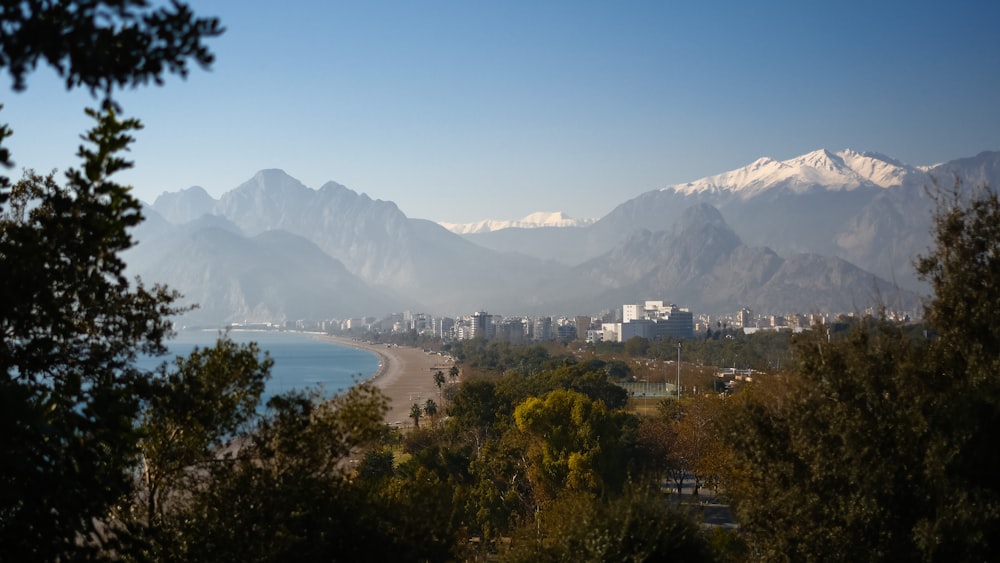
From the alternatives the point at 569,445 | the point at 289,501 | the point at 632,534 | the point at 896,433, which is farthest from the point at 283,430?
the point at 569,445

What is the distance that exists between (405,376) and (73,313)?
282ft

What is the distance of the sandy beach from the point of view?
196 feet

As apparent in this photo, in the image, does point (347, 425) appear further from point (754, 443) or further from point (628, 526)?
point (754, 443)

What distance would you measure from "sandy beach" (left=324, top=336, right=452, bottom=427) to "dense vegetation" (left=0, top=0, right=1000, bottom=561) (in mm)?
28232

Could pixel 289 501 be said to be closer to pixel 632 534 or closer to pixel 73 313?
pixel 73 313

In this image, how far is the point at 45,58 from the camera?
3.17m

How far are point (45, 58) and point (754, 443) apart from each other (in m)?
7.82

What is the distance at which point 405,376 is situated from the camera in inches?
3551

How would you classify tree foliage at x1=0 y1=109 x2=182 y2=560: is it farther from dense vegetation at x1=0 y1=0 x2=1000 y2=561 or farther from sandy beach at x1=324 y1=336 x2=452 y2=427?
sandy beach at x1=324 y1=336 x2=452 y2=427

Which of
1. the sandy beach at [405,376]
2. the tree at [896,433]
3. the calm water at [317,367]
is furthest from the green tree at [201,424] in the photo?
the calm water at [317,367]

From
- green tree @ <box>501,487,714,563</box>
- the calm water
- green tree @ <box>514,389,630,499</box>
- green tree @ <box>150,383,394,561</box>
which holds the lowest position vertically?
the calm water

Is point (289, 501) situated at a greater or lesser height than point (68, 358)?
lesser

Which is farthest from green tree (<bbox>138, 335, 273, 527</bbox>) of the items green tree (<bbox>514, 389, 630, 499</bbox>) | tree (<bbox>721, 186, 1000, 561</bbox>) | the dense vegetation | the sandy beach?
the sandy beach

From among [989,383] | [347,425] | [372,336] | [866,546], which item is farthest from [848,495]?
[372,336]
